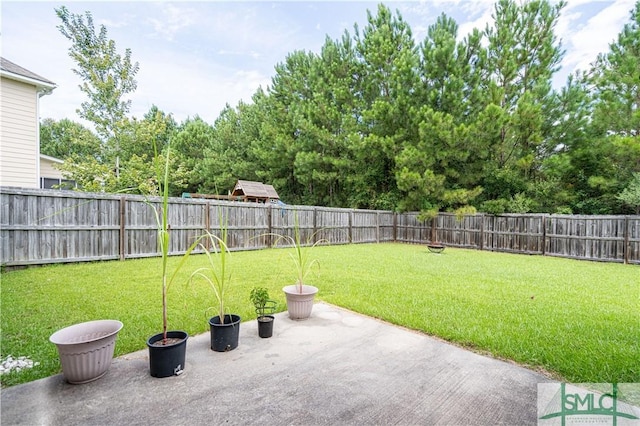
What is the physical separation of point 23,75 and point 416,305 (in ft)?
35.1

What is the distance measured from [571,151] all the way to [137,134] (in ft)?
54.5

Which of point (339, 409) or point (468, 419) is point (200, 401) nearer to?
point (339, 409)

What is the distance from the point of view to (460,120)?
42.6 feet

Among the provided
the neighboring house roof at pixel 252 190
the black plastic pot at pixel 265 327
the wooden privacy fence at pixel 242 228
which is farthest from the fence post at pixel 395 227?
the black plastic pot at pixel 265 327

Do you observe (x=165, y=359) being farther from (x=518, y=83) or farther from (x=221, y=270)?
(x=518, y=83)

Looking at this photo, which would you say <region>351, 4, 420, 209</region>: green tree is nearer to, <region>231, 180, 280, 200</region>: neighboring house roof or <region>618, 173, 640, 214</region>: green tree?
<region>231, 180, 280, 200</region>: neighboring house roof

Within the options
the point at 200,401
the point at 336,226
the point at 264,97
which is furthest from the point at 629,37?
the point at 264,97

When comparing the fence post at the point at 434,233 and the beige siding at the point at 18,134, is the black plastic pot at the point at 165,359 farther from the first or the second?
the fence post at the point at 434,233

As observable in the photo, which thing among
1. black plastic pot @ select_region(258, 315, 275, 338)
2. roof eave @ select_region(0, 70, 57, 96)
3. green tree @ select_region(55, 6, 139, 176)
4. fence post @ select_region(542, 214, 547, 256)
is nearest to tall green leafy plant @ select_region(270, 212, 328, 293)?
black plastic pot @ select_region(258, 315, 275, 338)

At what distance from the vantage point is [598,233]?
9.05 metres

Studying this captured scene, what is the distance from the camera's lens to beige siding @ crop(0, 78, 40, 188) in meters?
7.84

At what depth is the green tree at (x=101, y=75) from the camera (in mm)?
10891

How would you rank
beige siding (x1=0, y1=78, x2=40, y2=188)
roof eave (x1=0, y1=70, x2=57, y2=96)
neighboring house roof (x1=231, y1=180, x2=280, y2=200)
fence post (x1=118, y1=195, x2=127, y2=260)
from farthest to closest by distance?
neighboring house roof (x1=231, y1=180, x2=280, y2=200)
beige siding (x1=0, y1=78, x2=40, y2=188)
roof eave (x1=0, y1=70, x2=57, y2=96)
fence post (x1=118, y1=195, x2=127, y2=260)

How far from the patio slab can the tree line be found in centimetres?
980
